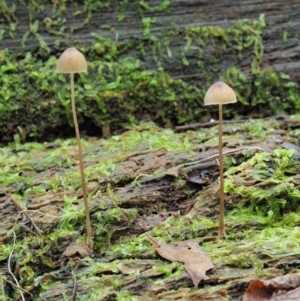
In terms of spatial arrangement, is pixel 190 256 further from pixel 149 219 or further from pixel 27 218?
pixel 27 218

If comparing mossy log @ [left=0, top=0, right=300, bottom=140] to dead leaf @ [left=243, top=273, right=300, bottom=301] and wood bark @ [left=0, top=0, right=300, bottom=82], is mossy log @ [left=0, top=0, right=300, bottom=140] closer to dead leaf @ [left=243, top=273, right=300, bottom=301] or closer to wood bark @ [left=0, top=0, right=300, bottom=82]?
wood bark @ [left=0, top=0, right=300, bottom=82]

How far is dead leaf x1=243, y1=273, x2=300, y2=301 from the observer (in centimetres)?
163

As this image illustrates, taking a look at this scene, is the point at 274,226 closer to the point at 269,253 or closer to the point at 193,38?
the point at 269,253

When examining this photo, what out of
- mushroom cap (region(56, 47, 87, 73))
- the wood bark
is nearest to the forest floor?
mushroom cap (region(56, 47, 87, 73))

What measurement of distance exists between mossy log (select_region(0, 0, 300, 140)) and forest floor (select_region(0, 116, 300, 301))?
2.33 ft

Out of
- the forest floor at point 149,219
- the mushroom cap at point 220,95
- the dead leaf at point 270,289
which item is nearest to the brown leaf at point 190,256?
the forest floor at point 149,219

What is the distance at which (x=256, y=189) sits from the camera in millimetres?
2258

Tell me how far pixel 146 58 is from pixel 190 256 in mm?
2251

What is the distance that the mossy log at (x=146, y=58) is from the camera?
360 centimetres

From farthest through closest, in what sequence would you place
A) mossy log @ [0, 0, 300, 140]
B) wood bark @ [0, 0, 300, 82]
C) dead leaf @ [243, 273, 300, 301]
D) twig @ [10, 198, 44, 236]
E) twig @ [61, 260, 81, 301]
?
wood bark @ [0, 0, 300, 82]
mossy log @ [0, 0, 300, 140]
twig @ [10, 198, 44, 236]
twig @ [61, 260, 81, 301]
dead leaf @ [243, 273, 300, 301]

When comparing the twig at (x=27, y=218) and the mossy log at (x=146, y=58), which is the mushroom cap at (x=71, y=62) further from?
the mossy log at (x=146, y=58)

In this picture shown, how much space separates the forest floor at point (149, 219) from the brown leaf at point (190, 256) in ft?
0.05

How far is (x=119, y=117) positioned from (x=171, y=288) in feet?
6.87

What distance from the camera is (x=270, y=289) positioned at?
5.42 feet
